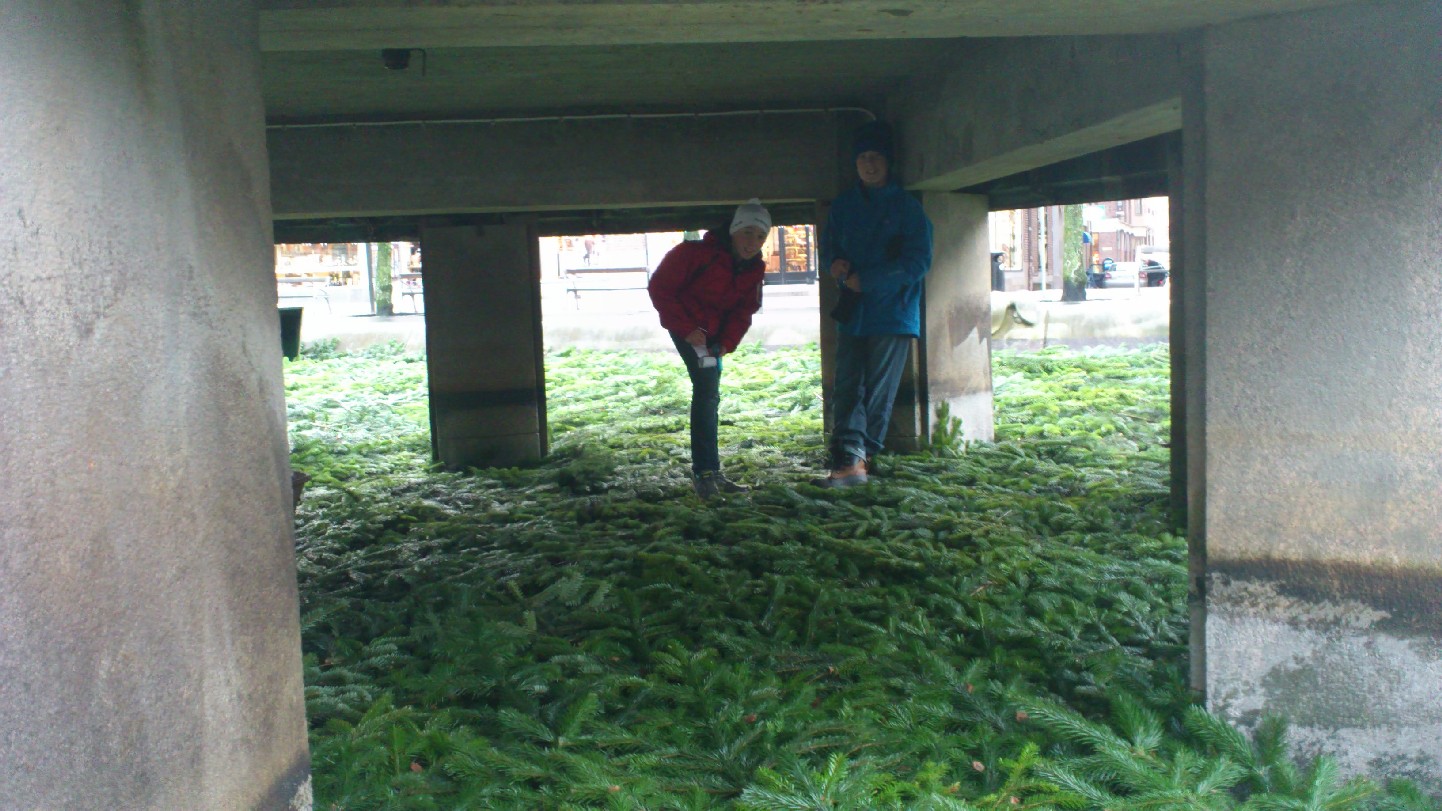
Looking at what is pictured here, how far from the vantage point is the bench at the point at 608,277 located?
37656 millimetres

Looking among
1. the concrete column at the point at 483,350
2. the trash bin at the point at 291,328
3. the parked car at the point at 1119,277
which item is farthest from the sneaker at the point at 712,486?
the parked car at the point at 1119,277

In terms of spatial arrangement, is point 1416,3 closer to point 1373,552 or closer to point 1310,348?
point 1310,348

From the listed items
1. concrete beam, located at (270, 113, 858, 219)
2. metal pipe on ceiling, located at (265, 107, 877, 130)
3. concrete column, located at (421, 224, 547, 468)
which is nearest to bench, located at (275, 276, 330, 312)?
concrete column, located at (421, 224, 547, 468)

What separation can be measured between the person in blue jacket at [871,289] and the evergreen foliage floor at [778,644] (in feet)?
1.25

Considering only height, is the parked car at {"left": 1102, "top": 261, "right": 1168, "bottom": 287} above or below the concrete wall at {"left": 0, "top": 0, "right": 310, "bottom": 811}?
above

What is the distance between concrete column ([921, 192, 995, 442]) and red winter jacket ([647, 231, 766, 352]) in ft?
6.41

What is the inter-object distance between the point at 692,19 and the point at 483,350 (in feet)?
24.2

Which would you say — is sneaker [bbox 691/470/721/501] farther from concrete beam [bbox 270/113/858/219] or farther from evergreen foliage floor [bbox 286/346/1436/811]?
concrete beam [bbox 270/113/858/219]

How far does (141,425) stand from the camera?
2.51 metres

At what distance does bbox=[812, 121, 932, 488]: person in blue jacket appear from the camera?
7457 mm

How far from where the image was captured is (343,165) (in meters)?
8.88

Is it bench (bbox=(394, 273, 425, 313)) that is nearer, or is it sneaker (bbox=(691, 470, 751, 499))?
sneaker (bbox=(691, 470, 751, 499))

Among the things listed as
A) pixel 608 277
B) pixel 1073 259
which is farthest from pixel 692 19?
pixel 608 277

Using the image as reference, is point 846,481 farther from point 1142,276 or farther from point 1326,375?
point 1142,276
